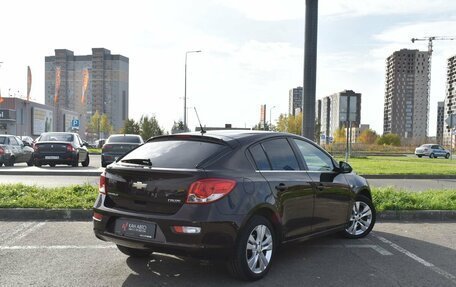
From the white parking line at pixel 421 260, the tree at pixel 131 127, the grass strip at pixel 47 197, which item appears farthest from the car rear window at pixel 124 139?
the tree at pixel 131 127

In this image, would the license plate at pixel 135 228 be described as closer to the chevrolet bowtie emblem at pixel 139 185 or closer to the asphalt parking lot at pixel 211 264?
the chevrolet bowtie emblem at pixel 139 185

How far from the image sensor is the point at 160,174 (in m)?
4.47

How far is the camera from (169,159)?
469 centimetres

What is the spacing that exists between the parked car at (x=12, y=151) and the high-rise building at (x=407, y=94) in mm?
99337

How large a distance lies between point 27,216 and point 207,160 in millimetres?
4536

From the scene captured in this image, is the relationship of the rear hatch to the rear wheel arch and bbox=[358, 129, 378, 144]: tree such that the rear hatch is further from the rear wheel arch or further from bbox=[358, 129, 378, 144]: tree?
bbox=[358, 129, 378, 144]: tree

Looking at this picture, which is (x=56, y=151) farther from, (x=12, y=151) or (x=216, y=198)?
(x=216, y=198)

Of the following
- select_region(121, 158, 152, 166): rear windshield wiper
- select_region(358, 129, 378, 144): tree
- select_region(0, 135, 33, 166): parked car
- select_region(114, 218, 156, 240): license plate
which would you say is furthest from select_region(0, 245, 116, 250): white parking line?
select_region(358, 129, 378, 144): tree

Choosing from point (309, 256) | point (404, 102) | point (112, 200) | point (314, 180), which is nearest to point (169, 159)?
point (112, 200)

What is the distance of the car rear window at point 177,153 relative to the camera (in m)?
4.58

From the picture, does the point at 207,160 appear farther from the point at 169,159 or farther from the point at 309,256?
the point at 309,256

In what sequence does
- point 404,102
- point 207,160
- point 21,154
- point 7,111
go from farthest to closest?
point 404,102, point 7,111, point 21,154, point 207,160

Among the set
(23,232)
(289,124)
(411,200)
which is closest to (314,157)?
(411,200)

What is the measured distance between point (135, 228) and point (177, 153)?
87cm
